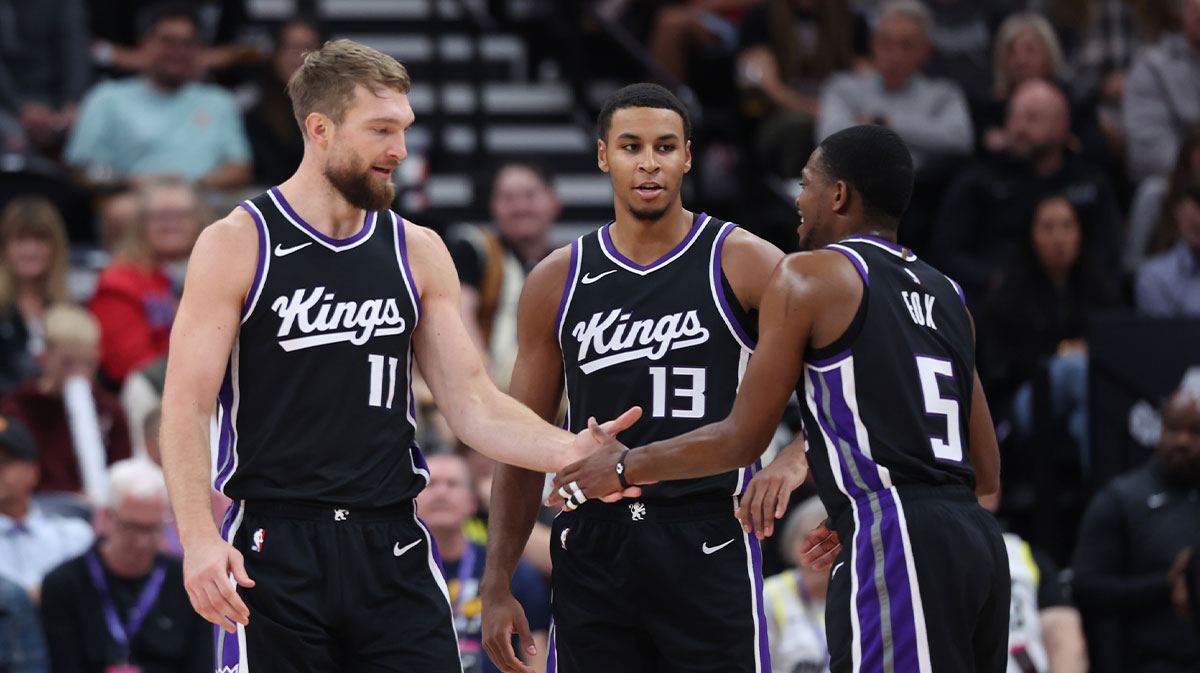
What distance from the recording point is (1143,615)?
8.81 metres

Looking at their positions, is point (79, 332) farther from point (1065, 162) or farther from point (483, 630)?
point (1065, 162)

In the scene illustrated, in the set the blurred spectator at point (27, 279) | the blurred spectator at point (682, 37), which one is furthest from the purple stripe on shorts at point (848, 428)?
the blurred spectator at point (682, 37)

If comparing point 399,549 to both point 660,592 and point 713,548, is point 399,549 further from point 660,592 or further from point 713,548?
point 713,548

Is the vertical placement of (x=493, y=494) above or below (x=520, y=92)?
below

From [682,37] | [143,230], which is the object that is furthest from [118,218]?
[682,37]

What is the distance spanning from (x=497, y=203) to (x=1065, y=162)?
12.4 feet

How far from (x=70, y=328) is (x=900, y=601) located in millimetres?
6227

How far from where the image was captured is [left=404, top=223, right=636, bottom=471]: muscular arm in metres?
5.34

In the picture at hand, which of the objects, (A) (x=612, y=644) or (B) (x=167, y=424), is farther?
(A) (x=612, y=644)

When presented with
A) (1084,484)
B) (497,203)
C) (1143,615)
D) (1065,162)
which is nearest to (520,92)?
(497,203)

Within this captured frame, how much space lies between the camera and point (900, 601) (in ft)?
15.9

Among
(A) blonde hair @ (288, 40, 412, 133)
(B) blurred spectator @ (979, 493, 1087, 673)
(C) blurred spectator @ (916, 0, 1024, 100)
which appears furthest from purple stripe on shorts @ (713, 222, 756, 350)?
(C) blurred spectator @ (916, 0, 1024, 100)

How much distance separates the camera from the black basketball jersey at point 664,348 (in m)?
5.57

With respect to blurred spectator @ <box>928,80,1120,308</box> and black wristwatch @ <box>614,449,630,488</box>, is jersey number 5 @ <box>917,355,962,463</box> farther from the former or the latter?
blurred spectator @ <box>928,80,1120,308</box>
